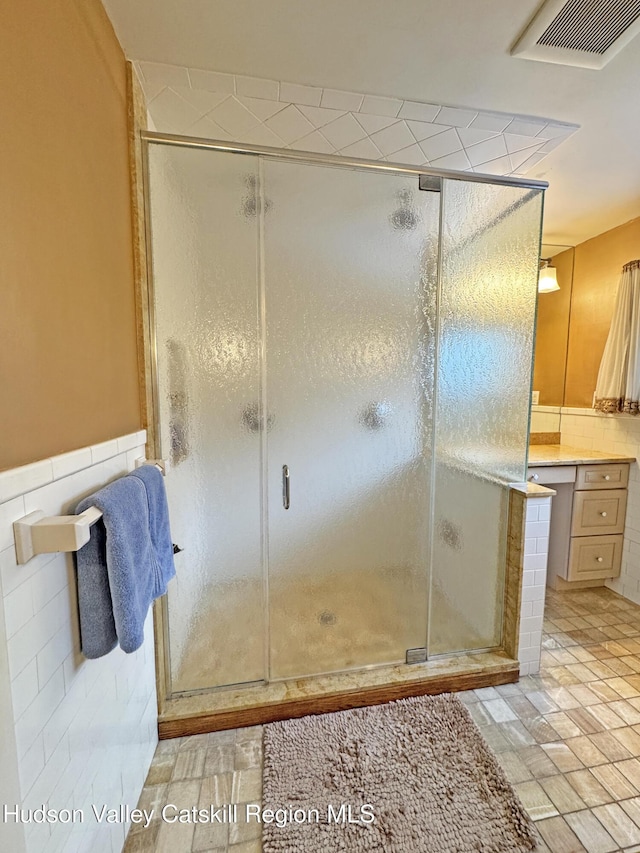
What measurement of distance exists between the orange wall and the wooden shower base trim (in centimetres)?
195

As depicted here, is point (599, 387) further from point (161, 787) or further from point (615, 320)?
point (161, 787)

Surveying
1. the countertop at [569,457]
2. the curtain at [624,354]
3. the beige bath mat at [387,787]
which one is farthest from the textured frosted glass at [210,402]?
the curtain at [624,354]

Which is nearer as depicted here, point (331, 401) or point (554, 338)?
point (331, 401)

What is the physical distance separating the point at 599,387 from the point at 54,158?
291 cm

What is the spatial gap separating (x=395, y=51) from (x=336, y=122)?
32cm

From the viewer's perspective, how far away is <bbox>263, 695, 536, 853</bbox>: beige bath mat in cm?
106

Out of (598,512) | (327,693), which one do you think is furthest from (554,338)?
(327,693)

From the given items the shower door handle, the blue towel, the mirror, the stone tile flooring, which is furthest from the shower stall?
the mirror

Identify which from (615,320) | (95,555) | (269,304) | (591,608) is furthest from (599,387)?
(95,555)

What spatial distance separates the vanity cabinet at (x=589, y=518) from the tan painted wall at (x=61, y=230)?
2429 millimetres

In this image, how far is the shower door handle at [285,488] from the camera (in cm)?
150

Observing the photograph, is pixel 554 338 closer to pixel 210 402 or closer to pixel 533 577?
pixel 533 577

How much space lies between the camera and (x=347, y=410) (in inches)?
60.5

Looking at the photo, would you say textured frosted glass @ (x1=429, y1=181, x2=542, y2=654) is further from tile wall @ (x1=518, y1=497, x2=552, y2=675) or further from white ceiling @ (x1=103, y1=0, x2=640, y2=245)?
white ceiling @ (x1=103, y1=0, x2=640, y2=245)
